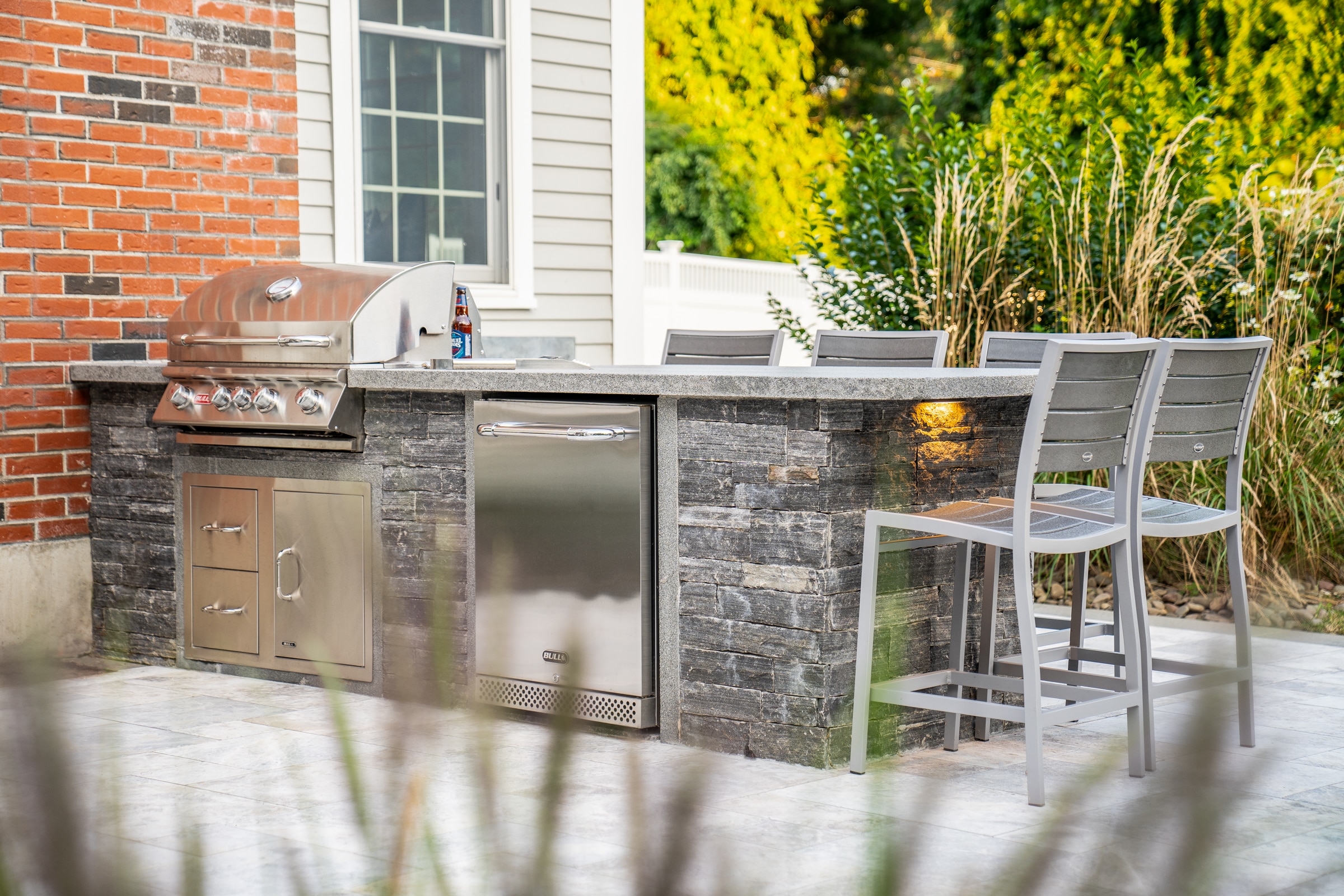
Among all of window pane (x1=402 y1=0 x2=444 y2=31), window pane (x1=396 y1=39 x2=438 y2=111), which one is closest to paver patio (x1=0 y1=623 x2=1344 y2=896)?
window pane (x1=396 y1=39 x2=438 y2=111)

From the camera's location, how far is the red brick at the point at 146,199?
503cm

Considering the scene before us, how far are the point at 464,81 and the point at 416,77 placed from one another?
0.24 meters

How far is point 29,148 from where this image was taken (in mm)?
4781

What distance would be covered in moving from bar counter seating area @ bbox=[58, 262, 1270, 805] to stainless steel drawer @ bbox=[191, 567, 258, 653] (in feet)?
0.04

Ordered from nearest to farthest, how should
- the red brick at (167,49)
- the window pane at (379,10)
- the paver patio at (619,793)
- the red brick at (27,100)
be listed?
the paver patio at (619,793), the red brick at (27,100), the red brick at (167,49), the window pane at (379,10)

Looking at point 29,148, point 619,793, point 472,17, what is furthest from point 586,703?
point 472,17

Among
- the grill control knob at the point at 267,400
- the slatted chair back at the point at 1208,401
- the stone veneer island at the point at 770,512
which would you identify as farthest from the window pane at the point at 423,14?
the slatted chair back at the point at 1208,401

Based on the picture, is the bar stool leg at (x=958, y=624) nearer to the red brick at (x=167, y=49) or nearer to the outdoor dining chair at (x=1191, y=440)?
the outdoor dining chair at (x=1191, y=440)

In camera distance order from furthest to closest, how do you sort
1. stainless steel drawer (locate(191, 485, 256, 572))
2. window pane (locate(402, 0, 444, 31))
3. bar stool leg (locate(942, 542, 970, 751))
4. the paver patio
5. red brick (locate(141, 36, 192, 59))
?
1. window pane (locate(402, 0, 444, 31))
2. red brick (locate(141, 36, 192, 59))
3. stainless steel drawer (locate(191, 485, 256, 572))
4. bar stool leg (locate(942, 542, 970, 751))
5. the paver patio

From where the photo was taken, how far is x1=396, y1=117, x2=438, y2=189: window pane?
20.0ft

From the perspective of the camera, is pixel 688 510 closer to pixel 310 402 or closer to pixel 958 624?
pixel 958 624

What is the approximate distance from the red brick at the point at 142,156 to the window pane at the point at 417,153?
1158mm

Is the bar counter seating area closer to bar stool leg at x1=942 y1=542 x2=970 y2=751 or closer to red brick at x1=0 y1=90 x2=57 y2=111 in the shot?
bar stool leg at x1=942 y1=542 x2=970 y2=751

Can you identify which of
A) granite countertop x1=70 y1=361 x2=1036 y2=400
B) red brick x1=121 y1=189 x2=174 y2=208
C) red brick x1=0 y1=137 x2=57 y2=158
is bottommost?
granite countertop x1=70 y1=361 x2=1036 y2=400
